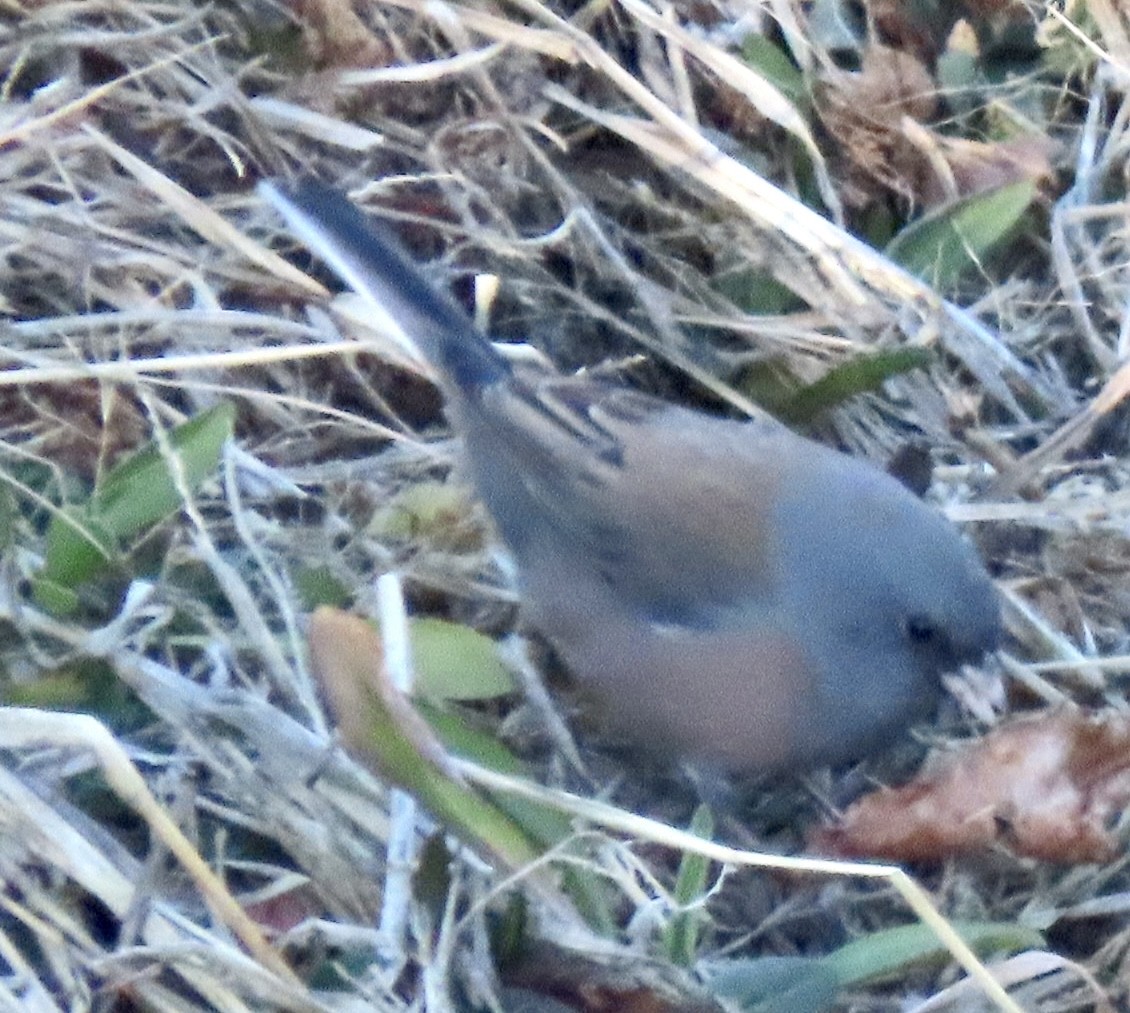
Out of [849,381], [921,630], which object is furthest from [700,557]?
[849,381]

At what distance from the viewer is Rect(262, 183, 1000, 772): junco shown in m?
2.52

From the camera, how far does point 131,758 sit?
233 centimetres

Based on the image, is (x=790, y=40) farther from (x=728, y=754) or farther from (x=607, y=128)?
(x=728, y=754)

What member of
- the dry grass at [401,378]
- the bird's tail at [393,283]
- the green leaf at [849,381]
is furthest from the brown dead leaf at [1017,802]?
the bird's tail at [393,283]

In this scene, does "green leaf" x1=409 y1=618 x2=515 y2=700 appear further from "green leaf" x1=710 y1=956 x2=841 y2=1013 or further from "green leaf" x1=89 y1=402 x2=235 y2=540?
"green leaf" x1=710 y1=956 x2=841 y2=1013

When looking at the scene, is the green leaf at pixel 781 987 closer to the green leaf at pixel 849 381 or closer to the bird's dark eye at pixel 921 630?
the bird's dark eye at pixel 921 630

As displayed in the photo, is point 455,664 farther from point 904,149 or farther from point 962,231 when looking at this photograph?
point 904,149

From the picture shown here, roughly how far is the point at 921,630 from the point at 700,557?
35 cm

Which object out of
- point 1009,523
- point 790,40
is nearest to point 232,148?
point 790,40

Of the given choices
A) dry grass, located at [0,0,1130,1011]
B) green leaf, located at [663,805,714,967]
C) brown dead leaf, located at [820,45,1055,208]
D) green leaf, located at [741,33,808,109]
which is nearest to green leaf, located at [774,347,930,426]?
dry grass, located at [0,0,1130,1011]

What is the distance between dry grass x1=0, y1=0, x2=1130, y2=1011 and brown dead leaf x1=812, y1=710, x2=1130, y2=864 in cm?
6

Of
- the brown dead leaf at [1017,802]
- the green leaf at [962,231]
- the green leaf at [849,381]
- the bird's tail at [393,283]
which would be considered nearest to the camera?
the brown dead leaf at [1017,802]

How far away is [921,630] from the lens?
8.16 feet

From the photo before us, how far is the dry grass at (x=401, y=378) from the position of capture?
223cm
